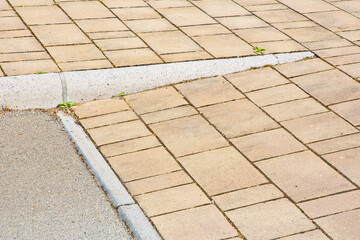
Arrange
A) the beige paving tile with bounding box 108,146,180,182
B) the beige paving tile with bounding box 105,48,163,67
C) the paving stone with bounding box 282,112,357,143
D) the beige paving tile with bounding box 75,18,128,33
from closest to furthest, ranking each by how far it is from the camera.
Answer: the beige paving tile with bounding box 108,146,180,182 → the paving stone with bounding box 282,112,357,143 → the beige paving tile with bounding box 105,48,163,67 → the beige paving tile with bounding box 75,18,128,33

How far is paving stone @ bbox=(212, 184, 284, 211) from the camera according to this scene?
153 inches

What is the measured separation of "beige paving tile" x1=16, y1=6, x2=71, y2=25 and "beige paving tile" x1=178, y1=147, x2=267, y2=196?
2.89m

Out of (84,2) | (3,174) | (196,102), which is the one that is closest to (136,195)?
(3,174)

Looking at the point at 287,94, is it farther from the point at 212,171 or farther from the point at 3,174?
the point at 3,174

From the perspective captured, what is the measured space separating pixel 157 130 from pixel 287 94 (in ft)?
4.46

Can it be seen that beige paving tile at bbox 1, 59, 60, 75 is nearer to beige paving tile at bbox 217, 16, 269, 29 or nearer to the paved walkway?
the paved walkway

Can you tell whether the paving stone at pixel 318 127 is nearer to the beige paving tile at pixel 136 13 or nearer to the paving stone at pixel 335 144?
the paving stone at pixel 335 144

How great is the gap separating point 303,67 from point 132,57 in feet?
5.70

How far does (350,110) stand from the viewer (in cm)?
508

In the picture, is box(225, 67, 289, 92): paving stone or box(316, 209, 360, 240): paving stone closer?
box(316, 209, 360, 240): paving stone

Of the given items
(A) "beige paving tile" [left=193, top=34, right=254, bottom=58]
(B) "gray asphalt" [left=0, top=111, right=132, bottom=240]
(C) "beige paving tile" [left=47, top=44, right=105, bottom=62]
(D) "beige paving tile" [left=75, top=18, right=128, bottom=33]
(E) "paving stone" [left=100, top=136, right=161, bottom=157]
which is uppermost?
(A) "beige paving tile" [left=193, top=34, right=254, bottom=58]

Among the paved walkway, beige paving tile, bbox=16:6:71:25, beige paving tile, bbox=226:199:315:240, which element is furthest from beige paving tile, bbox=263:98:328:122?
beige paving tile, bbox=16:6:71:25

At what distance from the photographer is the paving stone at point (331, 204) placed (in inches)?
150

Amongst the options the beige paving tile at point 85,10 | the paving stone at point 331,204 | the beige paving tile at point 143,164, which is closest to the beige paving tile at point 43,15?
the beige paving tile at point 85,10
